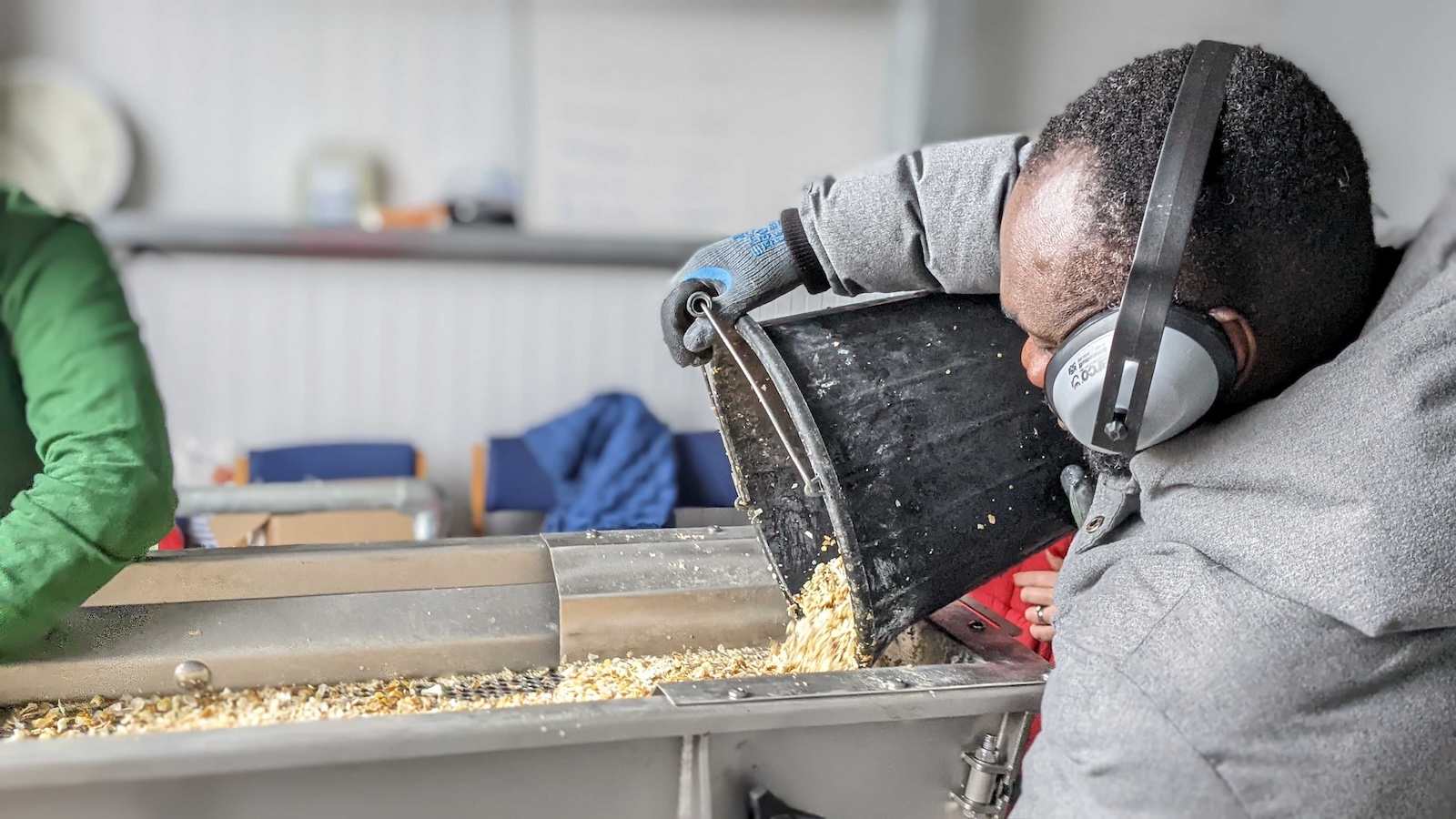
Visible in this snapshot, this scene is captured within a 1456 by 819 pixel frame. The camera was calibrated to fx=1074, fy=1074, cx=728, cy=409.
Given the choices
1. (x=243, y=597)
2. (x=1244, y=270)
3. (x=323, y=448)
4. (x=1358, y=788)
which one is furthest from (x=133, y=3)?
(x=1358, y=788)

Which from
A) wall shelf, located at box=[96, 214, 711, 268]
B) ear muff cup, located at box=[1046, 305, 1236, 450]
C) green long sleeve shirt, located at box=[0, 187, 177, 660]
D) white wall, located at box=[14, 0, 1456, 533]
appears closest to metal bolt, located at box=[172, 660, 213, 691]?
green long sleeve shirt, located at box=[0, 187, 177, 660]

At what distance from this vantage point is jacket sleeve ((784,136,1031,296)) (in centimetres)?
119

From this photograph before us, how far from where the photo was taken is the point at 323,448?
2578 mm

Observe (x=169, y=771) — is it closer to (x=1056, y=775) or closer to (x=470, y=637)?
(x=470, y=637)

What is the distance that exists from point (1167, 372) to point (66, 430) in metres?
1.14

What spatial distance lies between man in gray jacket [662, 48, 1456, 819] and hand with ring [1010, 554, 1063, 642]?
0.33 metres

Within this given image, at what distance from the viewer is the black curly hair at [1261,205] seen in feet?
2.93

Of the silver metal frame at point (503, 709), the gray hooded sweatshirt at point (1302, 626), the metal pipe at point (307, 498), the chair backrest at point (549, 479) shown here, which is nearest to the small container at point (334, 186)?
the chair backrest at point (549, 479)

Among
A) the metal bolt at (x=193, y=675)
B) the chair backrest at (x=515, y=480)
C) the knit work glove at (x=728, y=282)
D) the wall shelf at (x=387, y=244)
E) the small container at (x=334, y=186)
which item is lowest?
the chair backrest at (x=515, y=480)

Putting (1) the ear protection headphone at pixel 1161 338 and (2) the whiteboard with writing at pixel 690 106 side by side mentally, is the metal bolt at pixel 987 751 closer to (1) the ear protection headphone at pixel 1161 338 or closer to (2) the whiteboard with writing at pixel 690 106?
(1) the ear protection headphone at pixel 1161 338

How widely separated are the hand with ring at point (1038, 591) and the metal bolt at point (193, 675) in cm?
97

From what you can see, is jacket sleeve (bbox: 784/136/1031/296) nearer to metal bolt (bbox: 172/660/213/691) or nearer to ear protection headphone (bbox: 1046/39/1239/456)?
ear protection headphone (bbox: 1046/39/1239/456)

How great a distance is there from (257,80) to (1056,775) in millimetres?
3098

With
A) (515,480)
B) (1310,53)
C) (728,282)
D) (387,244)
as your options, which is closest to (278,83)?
(387,244)
